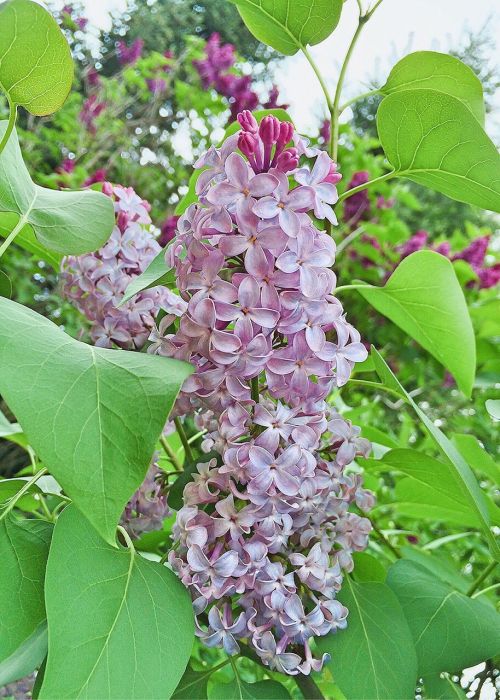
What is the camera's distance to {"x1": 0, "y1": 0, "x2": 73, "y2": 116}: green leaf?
283 millimetres

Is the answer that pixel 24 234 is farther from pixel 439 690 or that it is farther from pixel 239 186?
pixel 439 690

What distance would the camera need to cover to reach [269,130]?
312mm

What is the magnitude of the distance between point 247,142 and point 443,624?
0.27m

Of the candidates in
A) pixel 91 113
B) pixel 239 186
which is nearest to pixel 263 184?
pixel 239 186

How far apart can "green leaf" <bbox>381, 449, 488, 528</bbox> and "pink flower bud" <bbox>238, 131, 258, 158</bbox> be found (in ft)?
0.54

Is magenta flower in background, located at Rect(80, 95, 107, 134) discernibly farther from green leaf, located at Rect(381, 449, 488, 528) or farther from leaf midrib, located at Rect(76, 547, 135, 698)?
leaf midrib, located at Rect(76, 547, 135, 698)

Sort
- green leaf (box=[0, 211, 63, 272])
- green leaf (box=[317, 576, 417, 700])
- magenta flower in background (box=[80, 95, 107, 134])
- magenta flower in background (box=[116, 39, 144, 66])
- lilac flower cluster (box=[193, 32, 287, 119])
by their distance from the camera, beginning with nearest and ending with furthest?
green leaf (box=[317, 576, 417, 700]) < green leaf (box=[0, 211, 63, 272]) < lilac flower cluster (box=[193, 32, 287, 119]) < magenta flower in background (box=[80, 95, 107, 134]) < magenta flower in background (box=[116, 39, 144, 66])

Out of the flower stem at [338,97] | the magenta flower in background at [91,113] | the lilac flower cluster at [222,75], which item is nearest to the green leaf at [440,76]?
the flower stem at [338,97]

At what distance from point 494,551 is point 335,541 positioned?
0.08 meters

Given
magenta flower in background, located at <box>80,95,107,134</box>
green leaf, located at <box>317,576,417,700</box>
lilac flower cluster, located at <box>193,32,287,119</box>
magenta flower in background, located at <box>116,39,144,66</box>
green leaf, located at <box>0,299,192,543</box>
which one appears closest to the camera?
green leaf, located at <box>0,299,192,543</box>

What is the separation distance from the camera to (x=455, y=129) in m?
0.35

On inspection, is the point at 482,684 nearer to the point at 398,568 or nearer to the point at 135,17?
the point at 398,568

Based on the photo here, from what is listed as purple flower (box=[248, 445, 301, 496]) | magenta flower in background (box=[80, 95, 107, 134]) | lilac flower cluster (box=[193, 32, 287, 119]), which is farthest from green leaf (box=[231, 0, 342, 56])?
magenta flower in background (box=[80, 95, 107, 134])

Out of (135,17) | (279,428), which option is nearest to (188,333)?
(279,428)
